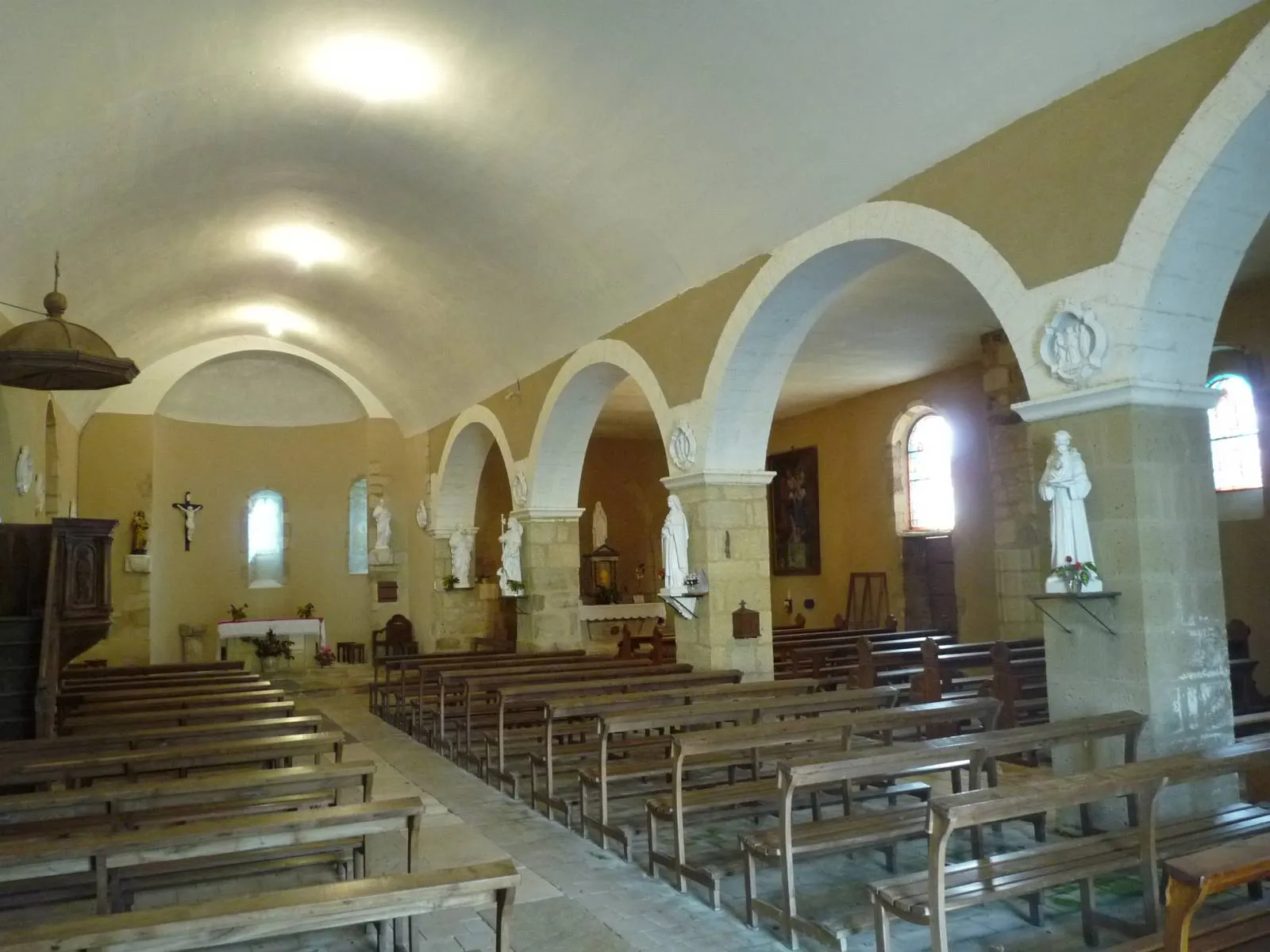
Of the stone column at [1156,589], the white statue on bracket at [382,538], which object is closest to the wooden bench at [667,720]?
the stone column at [1156,589]

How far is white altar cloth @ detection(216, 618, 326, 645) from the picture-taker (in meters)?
16.0

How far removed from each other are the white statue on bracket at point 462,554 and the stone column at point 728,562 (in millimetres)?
7389

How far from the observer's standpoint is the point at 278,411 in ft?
60.7

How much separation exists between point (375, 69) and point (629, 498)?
1463 cm

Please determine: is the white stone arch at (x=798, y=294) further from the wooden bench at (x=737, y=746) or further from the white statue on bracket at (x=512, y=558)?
the white statue on bracket at (x=512, y=558)

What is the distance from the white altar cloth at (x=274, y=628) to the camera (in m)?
16.0

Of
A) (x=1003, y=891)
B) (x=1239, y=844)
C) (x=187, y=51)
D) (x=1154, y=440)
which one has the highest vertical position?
(x=187, y=51)

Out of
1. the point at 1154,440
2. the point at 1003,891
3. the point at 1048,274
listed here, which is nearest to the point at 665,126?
the point at 1048,274

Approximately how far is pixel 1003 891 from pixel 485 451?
13076mm

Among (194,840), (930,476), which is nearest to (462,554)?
(930,476)

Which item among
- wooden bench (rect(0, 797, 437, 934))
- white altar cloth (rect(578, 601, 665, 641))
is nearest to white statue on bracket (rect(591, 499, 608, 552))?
white altar cloth (rect(578, 601, 665, 641))

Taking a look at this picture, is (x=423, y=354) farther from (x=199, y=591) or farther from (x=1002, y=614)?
(x=1002, y=614)

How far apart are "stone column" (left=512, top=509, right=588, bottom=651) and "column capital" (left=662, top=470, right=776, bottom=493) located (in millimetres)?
3701

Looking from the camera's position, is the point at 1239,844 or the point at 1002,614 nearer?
the point at 1239,844
